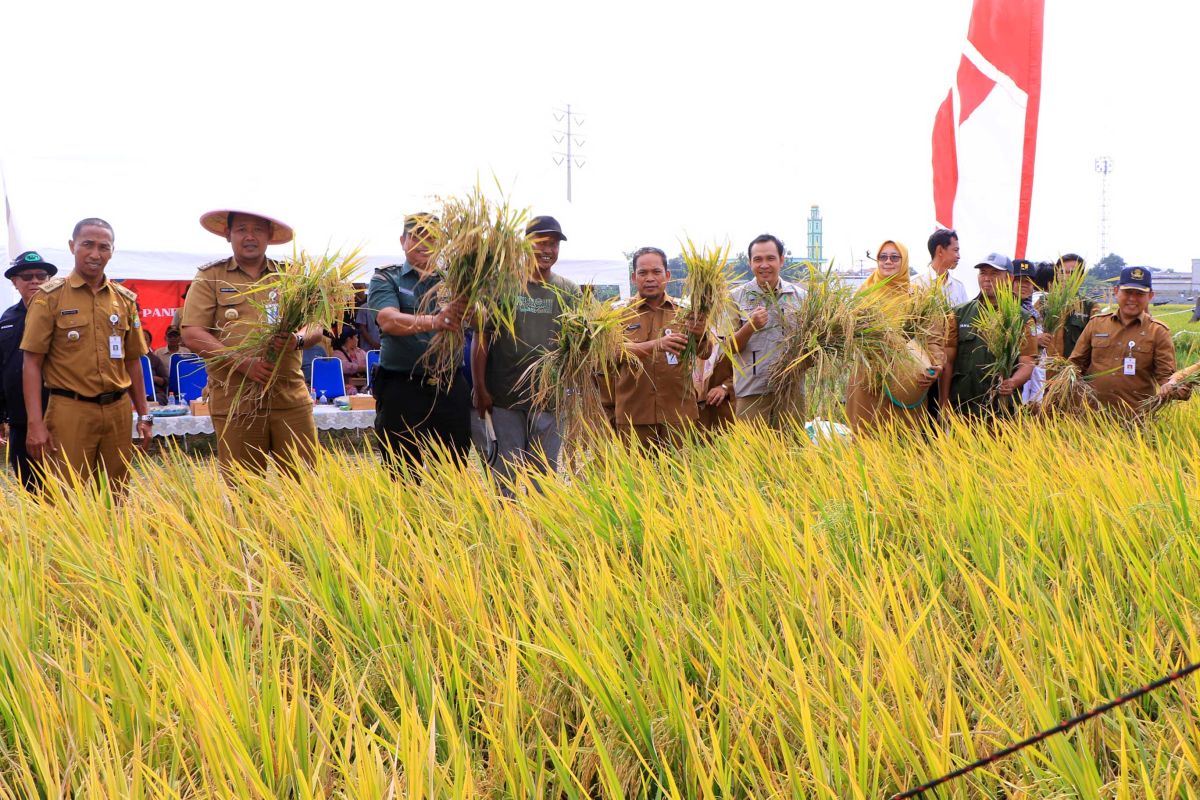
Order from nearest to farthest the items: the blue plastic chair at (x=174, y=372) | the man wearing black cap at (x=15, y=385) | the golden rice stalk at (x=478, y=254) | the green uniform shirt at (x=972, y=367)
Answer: the golden rice stalk at (x=478, y=254) → the man wearing black cap at (x=15, y=385) → the green uniform shirt at (x=972, y=367) → the blue plastic chair at (x=174, y=372)

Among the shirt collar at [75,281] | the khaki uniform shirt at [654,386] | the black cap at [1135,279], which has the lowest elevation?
the khaki uniform shirt at [654,386]

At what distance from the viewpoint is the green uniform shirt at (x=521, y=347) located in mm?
4320

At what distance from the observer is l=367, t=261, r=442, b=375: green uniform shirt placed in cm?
408

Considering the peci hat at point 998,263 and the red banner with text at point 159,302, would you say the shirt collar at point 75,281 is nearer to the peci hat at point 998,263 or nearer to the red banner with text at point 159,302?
the peci hat at point 998,263

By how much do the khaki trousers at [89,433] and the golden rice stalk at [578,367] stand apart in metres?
1.80

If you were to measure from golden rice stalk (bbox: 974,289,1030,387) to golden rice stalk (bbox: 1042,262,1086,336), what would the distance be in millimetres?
581

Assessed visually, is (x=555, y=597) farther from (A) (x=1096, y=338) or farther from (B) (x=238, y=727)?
(A) (x=1096, y=338)

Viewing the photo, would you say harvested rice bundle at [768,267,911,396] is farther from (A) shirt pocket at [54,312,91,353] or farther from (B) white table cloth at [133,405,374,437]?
(B) white table cloth at [133,405,374,437]

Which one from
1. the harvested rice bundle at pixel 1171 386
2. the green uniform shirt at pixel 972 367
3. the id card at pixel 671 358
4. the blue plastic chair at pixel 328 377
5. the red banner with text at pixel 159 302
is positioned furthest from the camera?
the red banner with text at pixel 159 302

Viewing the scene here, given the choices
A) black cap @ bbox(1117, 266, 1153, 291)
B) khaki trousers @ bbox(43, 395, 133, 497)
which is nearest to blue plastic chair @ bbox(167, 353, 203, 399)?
khaki trousers @ bbox(43, 395, 133, 497)

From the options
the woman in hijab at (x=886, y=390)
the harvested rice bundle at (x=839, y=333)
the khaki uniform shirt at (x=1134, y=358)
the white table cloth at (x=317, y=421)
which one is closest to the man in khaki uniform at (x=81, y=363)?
the white table cloth at (x=317, y=421)

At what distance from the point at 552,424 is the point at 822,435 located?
1.13m

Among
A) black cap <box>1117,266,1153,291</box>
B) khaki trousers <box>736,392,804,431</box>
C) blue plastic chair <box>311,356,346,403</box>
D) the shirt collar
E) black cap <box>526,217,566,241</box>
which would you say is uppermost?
black cap <box>526,217,566,241</box>

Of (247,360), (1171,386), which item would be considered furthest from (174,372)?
(1171,386)
